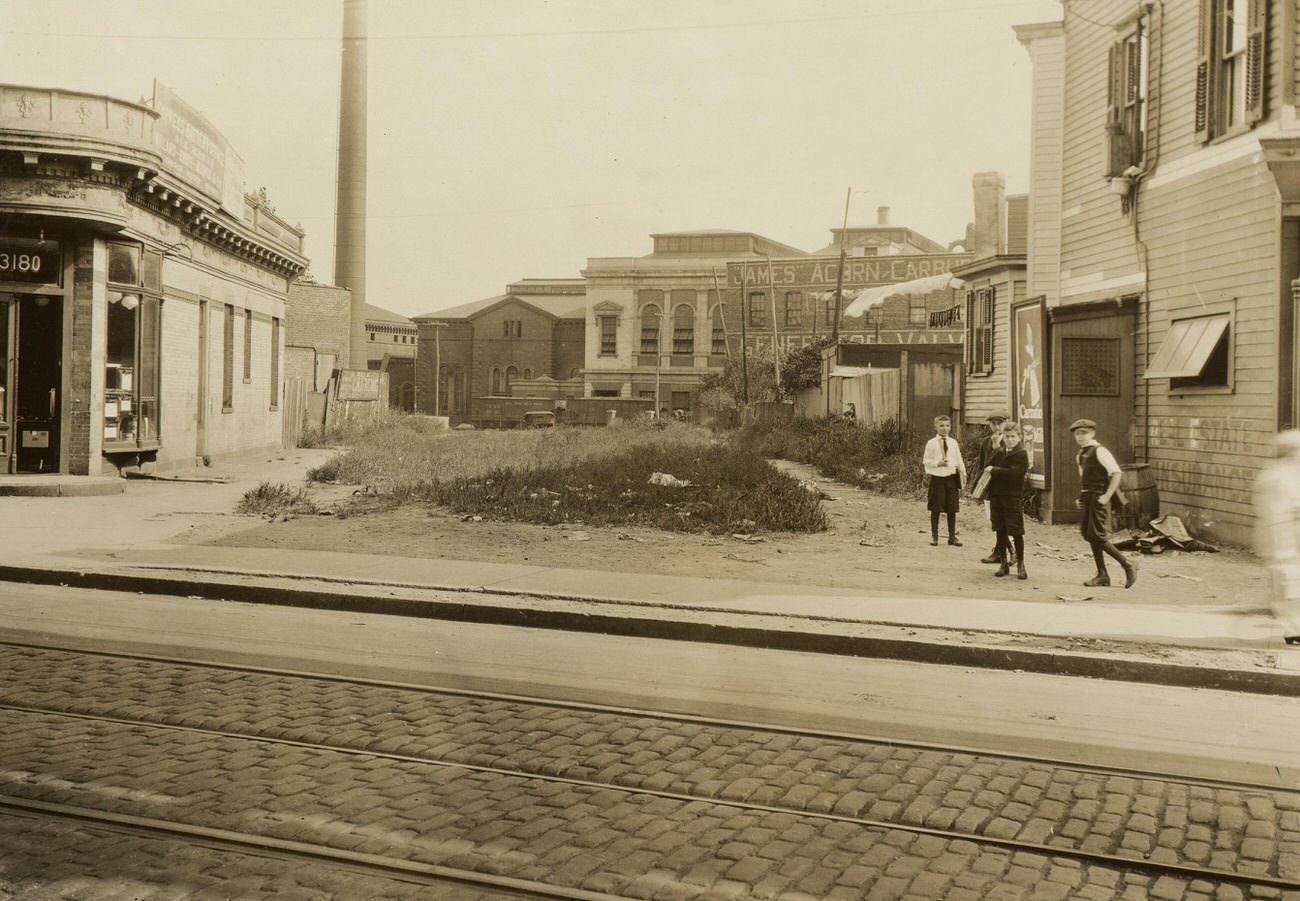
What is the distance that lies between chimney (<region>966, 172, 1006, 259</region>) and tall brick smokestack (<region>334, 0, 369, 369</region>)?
21.3 m

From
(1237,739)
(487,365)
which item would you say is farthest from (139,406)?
(487,365)

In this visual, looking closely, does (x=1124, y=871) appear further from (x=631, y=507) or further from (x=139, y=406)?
(x=139, y=406)

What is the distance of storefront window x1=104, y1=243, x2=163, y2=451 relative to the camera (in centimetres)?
2161

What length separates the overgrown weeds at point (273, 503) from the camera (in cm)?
1722

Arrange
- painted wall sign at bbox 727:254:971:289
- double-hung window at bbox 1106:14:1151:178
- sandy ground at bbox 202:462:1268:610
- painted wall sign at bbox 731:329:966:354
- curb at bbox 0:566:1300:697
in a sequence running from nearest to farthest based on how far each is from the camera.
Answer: curb at bbox 0:566:1300:697
sandy ground at bbox 202:462:1268:610
double-hung window at bbox 1106:14:1151:178
painted wall sign at bbox 727:254:971:289
painted wall sign at bbox 731:329:966:354

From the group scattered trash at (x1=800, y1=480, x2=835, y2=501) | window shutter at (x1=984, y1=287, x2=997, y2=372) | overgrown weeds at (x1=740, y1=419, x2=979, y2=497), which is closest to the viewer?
scattered trash at (x1=800, y1=480, x2=835, y2=501)

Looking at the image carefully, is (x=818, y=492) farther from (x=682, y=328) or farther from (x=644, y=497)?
(x=682, y=328)

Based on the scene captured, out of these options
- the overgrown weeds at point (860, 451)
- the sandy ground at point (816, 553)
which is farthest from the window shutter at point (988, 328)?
the sandy ground at point (816, 553)

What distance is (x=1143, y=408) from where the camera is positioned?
17000 millimetres

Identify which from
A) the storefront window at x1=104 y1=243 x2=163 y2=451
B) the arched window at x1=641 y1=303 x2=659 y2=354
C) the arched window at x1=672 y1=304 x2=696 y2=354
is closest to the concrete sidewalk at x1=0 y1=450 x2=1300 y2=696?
the storefront window at x1=104 y1=243 x2=163 y2=451

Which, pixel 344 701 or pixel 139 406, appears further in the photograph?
pixel 139 406

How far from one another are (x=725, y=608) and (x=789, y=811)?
16.8 ft

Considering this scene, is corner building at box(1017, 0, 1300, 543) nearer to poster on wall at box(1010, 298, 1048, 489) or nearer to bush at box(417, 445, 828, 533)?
poster on wall at box(1010, 298, 1048, 489)

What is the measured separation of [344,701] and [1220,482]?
12082mm
